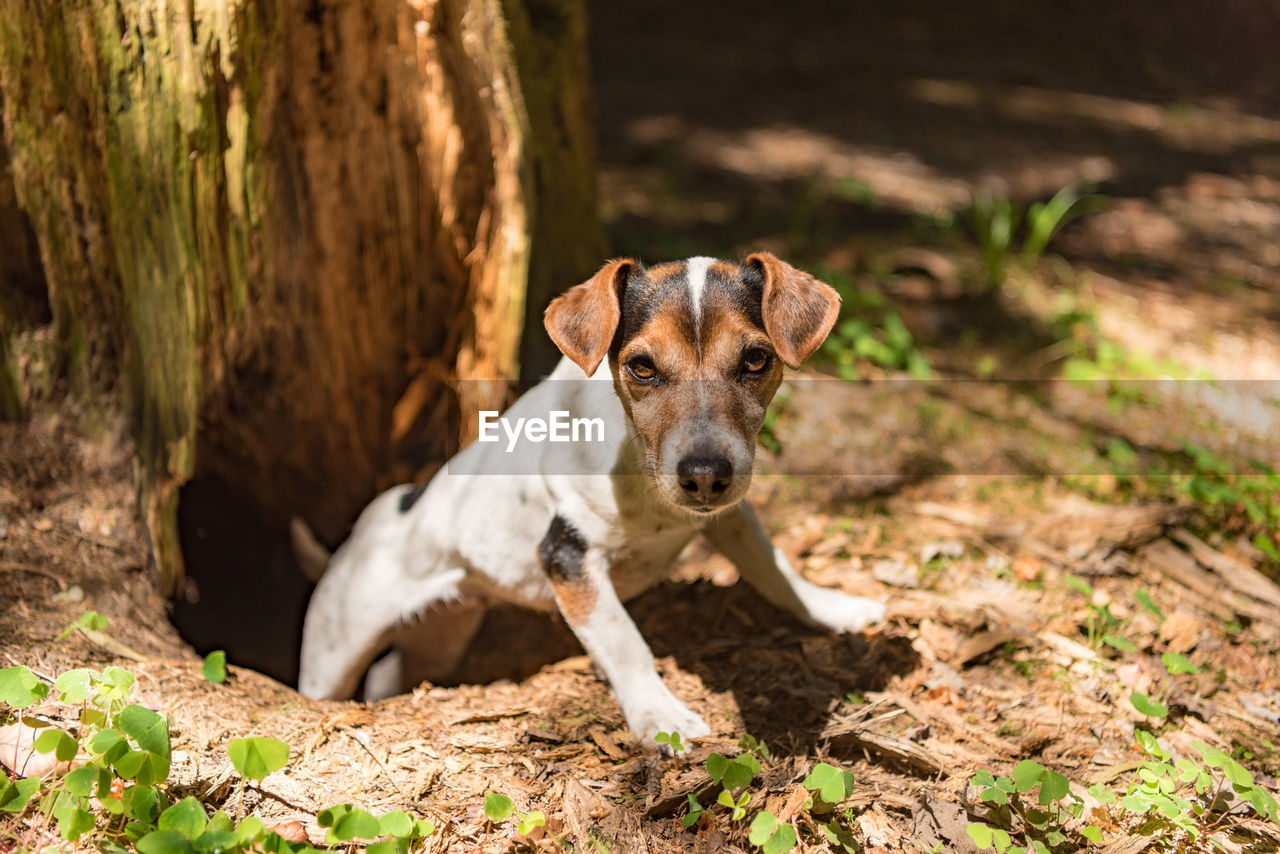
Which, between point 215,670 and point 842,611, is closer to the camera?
point 215,670

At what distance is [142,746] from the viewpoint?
256 centimetres

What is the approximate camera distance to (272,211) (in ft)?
13.8

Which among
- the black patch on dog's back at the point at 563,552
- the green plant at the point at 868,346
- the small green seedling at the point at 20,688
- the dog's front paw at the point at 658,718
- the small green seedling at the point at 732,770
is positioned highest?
the small green seedling at the point at 20,688

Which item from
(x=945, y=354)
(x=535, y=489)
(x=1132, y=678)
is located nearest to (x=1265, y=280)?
(x=945, y=354)

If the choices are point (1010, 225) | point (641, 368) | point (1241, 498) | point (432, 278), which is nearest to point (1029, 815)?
point (641, 368)

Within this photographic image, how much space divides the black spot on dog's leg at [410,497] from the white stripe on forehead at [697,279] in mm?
1812

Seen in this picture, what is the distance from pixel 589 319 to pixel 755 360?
582mm

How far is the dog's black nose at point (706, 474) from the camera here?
2.82 metres

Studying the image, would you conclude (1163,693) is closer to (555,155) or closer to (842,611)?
(842,611)

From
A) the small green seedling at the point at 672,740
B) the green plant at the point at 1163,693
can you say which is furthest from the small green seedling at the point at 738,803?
the green plant at the point at 1163,693

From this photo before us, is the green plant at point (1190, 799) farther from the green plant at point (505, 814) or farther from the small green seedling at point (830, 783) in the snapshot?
the green plant at point (505, 814)

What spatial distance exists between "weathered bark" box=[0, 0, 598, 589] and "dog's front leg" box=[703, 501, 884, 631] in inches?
64.3

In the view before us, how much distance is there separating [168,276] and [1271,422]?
6050 mm

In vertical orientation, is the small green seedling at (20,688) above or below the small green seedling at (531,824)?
above
